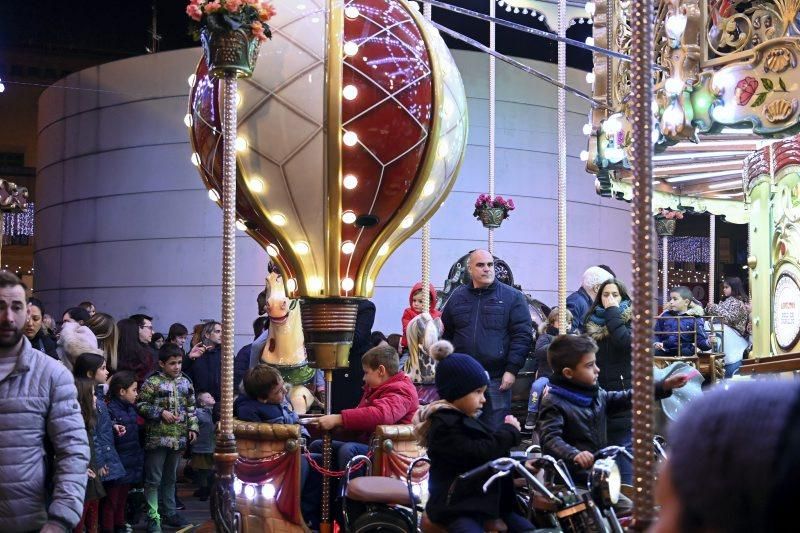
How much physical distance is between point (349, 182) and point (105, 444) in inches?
117

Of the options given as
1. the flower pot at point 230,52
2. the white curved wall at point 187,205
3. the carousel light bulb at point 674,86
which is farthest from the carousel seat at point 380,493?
the white curved wall at point 187,205

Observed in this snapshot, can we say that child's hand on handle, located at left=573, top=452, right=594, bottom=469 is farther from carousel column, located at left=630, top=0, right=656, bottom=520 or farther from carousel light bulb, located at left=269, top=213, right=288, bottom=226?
carousel light bulb, located at left=269, top=213, right=288, bottom=226

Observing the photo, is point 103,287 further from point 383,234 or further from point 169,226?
point 383,234

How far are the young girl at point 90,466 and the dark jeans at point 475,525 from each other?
273 centimetres

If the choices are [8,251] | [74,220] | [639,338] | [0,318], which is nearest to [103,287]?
Answer: [74,220]

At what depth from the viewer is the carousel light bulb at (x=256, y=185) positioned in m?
5.93

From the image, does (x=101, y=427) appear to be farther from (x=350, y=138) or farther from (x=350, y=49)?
(x=350, y=49)

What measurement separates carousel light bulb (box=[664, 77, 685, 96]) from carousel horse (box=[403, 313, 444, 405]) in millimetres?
2321

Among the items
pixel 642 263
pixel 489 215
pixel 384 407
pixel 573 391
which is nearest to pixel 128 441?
pixel 384 407

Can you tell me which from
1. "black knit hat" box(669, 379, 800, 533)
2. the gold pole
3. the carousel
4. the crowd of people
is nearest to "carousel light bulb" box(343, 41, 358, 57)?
the carousel

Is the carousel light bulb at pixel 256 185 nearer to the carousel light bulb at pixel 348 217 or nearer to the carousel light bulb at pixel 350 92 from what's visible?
the carousel light bulb at pixel 348 217

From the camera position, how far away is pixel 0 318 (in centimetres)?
388

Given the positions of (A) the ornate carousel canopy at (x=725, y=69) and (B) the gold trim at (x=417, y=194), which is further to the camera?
(A) the ornate carousel canopy at (x=725, y=69)

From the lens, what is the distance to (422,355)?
7672mm
